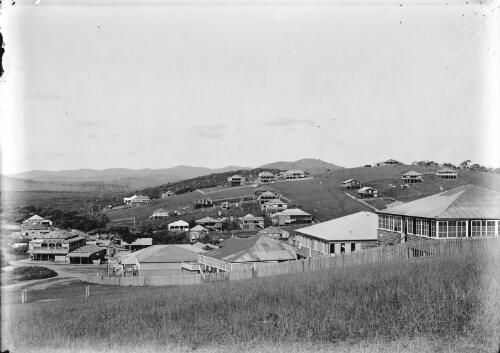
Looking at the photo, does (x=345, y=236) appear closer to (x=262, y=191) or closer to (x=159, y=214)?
(x=159, y=214)

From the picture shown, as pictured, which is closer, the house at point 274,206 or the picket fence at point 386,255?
the picket fence at point 386,255

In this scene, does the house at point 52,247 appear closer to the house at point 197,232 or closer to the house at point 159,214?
the house at point 197,232

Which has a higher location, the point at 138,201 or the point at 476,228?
the point at 476,228

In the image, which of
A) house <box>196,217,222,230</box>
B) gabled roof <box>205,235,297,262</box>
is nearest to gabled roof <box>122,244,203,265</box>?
gabled roof <box>205,235,297,262</box>

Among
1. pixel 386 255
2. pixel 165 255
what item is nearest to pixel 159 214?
pixel 165 255

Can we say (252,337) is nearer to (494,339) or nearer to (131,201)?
(494,339)

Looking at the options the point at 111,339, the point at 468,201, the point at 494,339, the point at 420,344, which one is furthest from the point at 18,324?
the point at 468,201

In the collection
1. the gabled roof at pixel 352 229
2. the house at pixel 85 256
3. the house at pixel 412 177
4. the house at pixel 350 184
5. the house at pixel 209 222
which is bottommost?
the house at pixel 85 256

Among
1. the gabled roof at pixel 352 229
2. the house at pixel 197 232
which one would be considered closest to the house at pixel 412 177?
the house at pixel 197 232
